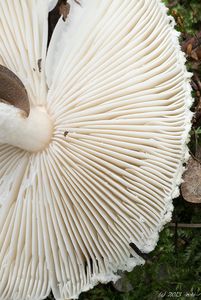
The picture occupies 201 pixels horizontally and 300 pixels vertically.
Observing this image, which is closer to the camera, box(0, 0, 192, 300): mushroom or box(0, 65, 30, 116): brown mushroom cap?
box(0, 65, 30, 116): brown mushroom cap

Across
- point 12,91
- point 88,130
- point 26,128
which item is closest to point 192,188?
point 88,130

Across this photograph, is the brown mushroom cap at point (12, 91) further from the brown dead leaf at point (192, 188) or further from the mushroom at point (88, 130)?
the brown dead leaf at point (192, 188)

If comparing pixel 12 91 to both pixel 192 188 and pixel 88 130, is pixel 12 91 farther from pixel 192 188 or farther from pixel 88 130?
pixel 192 188

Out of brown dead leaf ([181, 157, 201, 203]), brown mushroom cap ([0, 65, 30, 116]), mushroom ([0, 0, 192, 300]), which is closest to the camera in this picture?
brown mushroom cap ([0, 65, 30, 116])

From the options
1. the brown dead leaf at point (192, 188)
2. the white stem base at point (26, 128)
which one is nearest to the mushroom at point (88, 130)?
the white stem base at point (26, 128)

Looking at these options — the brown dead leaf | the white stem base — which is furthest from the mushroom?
the brown dead leaf

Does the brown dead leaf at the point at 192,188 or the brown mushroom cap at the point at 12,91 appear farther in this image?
the brown dead leaf at the point at 192,188

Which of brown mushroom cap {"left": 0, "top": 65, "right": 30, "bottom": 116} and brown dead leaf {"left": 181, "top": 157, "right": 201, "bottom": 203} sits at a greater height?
brown mushroom cap {"left": 0, "top": 65, "right": 30, "bottom": 116}

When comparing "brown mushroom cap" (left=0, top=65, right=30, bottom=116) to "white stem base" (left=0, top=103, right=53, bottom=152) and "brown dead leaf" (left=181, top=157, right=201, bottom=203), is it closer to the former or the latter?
"white stem base" (left=0, top=103, right=53, bottom=152)
